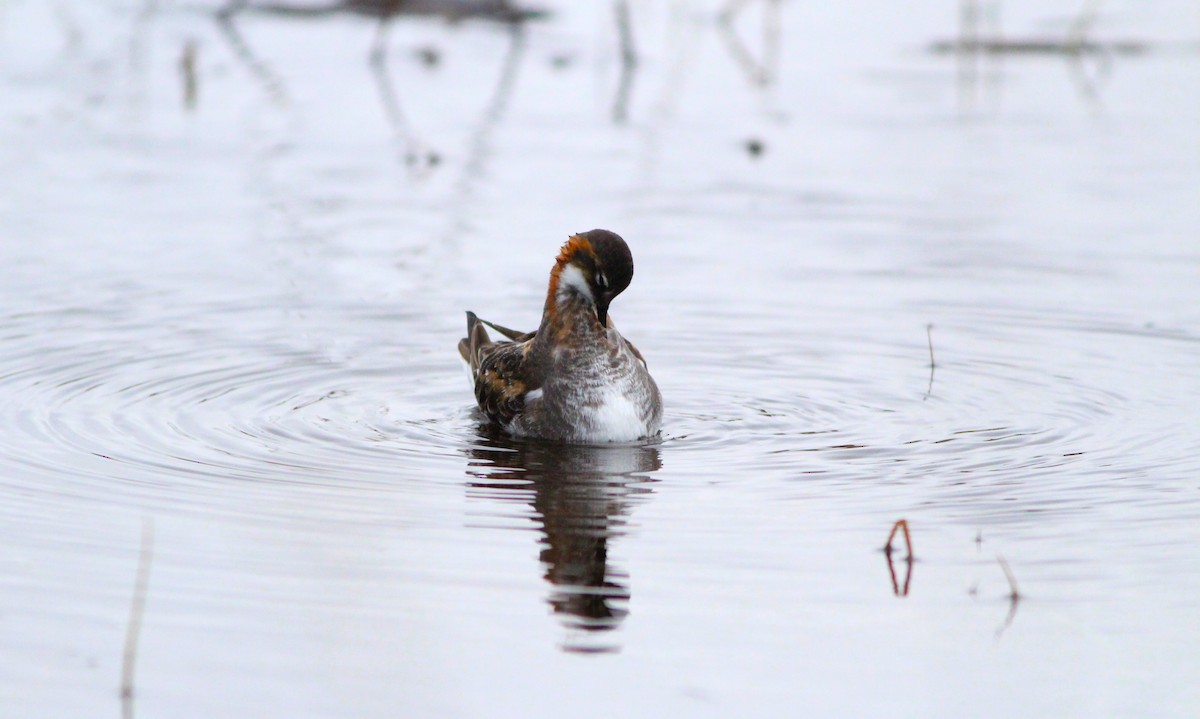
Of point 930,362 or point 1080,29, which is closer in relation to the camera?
point 930,362

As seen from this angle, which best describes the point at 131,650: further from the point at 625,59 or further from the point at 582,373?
the point at 625,59

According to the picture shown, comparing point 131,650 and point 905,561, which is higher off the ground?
point 905,561

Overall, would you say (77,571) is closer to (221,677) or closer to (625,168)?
(221,677)

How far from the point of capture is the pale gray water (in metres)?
5.86

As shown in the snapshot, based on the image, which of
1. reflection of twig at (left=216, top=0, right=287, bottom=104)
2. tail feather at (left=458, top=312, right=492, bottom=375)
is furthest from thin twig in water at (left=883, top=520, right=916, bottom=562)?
reflection of twig at (left=216, top=0, right=287, bottom=104)

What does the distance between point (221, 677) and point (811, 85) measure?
17037 mm

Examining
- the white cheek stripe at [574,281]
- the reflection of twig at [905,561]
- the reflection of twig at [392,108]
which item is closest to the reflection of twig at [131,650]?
the reflection of twig at [905,561]

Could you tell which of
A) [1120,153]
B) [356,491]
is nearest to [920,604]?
[356,491]

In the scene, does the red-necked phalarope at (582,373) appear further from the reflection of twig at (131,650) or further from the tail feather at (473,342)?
the reflection of twig at (131,650)

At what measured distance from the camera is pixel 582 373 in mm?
9164

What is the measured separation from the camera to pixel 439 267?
42.6 feet

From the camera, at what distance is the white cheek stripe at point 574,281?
919 cm

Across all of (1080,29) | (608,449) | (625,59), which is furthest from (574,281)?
(1080,29)

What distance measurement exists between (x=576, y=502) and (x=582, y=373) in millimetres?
1420
